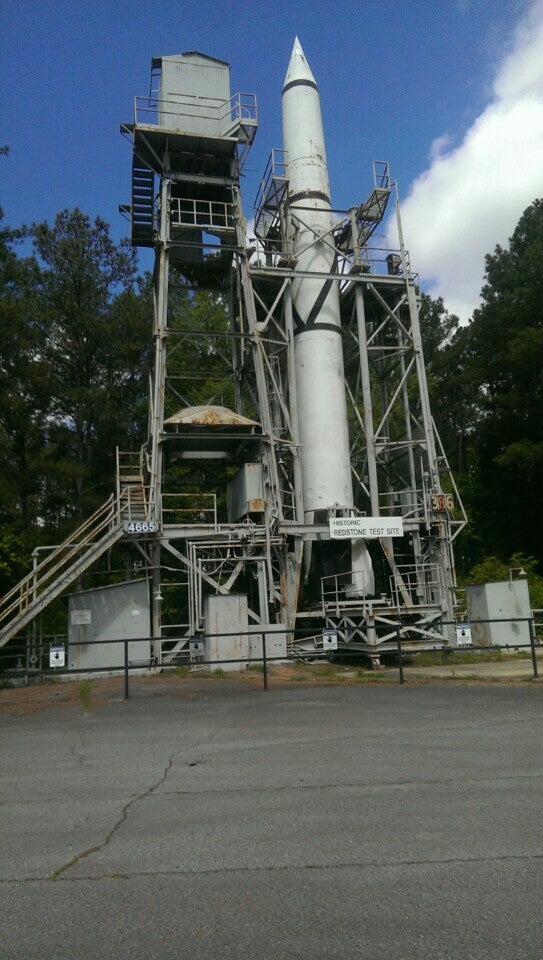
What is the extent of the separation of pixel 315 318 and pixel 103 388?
13.5 metres

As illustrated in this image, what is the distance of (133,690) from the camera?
16.6m

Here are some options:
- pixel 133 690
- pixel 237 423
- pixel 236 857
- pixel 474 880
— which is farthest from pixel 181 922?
pixel 237 423

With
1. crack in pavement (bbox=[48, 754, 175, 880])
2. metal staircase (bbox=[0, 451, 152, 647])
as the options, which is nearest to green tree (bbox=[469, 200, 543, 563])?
metal staircase (bbox=[0, 451, 152, 647])

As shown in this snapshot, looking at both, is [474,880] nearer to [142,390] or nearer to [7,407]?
[7,407]

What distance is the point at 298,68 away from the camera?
103ft

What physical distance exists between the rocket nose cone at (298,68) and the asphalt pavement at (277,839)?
91.4 feet

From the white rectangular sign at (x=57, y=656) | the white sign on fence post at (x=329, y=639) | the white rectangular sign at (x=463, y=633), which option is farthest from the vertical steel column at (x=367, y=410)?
the white rectangular sign at (x=57, y=656)

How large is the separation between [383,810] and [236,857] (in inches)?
67.6

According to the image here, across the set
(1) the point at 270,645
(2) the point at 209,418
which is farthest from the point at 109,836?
(2) the point at 209,418

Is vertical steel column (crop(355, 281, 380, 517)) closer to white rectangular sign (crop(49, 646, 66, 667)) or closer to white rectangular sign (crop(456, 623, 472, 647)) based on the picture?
white rectangular sign (crop(456, 623, 472, 647))

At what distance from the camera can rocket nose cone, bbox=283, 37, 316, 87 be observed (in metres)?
31.0

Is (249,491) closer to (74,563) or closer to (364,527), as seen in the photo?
(364,527)

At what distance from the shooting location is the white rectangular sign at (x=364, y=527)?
24297mm

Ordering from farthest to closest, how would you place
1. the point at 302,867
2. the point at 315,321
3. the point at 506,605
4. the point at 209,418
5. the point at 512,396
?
1. the point at 512,396
2. the point at 315,321
3. the point at 209,418
4. the point at 506,605
5. the point at 302,867
